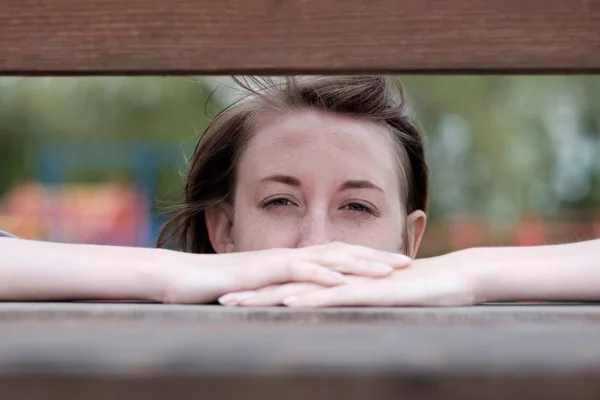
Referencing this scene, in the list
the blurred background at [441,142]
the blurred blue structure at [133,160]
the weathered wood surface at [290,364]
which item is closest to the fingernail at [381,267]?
the weathered wood surface at [290,364]

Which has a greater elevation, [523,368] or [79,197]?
[79,197]

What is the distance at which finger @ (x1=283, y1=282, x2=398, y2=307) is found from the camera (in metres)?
1.08

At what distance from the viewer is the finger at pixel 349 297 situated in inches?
42.4

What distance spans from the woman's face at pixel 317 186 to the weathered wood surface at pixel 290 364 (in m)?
1.58

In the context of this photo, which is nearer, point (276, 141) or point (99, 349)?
point (99, 349)

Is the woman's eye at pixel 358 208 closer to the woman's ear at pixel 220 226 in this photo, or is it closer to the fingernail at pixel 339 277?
the woman's ear at pixel 220 226

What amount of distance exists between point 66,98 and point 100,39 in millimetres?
24326

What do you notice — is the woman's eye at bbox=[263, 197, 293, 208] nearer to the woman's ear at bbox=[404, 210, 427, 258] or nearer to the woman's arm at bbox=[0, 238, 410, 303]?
the woman's ear at bbox=[404, 210, 427, 258]

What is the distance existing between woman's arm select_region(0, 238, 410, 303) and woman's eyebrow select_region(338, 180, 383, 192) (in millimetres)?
904

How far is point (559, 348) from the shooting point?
1.63ft

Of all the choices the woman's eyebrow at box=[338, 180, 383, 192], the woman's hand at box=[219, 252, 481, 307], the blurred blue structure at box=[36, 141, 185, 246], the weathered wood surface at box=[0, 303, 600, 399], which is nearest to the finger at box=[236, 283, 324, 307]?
the woman's hand at box=[219, 252, 481, 307]

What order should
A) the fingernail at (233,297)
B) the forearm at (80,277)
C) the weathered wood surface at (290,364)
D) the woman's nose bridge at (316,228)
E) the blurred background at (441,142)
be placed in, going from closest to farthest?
1. the weathered wood surface at (290,364)
2. the fingernail at (233,297)
3. the forearm at (80,277)
4. the woman's nose bridge at (316,228)
5. the blurred background at (441,142)

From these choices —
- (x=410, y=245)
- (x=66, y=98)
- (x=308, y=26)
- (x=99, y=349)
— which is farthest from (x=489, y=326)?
(x=66, y=98)

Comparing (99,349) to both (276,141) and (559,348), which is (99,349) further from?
(276,141)
